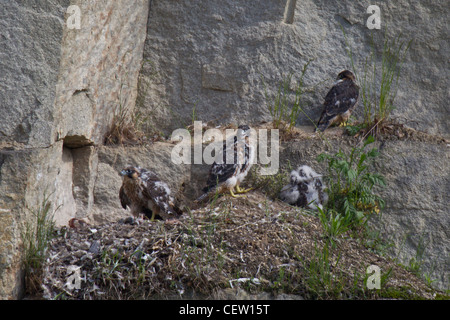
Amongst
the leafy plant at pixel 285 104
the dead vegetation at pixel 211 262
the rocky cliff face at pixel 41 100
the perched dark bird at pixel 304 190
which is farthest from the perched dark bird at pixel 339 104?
the rocky cliff face at pixel 41 100

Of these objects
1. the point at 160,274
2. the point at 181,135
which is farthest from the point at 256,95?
the point at 160,274

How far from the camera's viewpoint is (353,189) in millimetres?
5855

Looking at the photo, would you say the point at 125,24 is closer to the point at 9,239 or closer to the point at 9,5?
the point at 9,5

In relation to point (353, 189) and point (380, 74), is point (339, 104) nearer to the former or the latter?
point (380, 74)

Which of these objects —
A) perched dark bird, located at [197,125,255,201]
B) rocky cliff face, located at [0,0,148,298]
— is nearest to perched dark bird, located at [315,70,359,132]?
perched dark bird, located at [197,125,255,201]

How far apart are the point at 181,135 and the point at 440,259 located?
3.09m

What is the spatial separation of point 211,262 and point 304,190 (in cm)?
157

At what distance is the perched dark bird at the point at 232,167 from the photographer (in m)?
5.83

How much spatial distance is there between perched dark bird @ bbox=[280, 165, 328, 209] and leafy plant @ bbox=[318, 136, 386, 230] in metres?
0.11

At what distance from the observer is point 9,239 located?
4484 mm

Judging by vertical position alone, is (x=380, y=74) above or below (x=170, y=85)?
above

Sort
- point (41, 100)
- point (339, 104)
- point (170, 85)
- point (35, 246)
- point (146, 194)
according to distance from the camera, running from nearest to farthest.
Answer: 1. point (35, 246)
2. point (41, 100)
3. point (146, 194)
4. point (339, 104)
5. point (170, 85)

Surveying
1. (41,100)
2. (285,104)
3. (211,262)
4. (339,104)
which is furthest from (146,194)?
(339,104)

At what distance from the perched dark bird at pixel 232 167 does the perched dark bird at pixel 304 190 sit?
1.46ft
